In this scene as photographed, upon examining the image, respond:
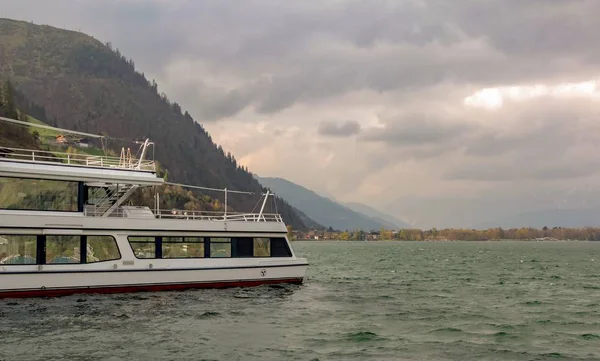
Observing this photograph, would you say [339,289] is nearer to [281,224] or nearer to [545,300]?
[281,224]

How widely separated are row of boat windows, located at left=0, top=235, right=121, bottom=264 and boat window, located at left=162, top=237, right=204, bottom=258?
6.96 feet

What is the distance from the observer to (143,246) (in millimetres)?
24828

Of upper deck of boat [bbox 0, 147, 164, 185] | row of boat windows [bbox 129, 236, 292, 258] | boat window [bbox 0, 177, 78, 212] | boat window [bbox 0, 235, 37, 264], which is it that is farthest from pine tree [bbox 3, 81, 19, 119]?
boat window [bbox 0, 235, 37, 264]

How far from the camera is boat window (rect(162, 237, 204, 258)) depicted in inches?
1004

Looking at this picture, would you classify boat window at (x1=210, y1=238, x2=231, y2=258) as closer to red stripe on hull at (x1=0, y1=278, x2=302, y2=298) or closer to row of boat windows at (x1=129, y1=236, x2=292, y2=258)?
row of boat windows at (x1=129, y1=236, x2=292, y2=258)

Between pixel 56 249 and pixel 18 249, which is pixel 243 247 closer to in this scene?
pixel 56 249

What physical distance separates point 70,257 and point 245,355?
10536 mm

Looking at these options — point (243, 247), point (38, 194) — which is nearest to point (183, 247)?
point (243, 247)

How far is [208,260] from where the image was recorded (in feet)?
86.6

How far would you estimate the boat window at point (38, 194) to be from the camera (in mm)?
22531

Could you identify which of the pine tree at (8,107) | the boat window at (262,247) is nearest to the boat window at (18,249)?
the boat window at (262,247)

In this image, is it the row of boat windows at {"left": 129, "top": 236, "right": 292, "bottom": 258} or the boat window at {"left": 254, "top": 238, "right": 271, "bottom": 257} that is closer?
the row of boat windows at {"left": 129, "top": 236, "right": 292, "bottom": 258}

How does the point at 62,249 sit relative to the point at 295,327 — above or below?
above

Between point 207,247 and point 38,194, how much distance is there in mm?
7309
